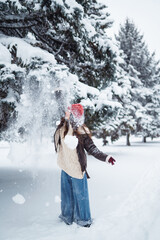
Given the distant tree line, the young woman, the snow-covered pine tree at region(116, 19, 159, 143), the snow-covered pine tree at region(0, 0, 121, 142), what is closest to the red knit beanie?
the young woman

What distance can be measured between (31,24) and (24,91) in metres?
1.76

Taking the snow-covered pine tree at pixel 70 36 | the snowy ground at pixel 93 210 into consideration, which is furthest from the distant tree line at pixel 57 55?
the snowy ground at pixel 93 210

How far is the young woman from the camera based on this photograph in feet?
9.74

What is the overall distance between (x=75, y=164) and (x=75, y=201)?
0.58 meters

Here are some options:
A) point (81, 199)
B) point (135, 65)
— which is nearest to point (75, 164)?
point (81, 199)

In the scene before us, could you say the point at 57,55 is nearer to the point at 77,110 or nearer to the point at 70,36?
the point at 70,36

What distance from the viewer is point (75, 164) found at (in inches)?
117

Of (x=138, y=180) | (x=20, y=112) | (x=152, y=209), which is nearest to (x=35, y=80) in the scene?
(x=20, y=112)

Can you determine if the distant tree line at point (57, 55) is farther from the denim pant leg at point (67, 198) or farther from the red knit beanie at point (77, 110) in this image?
the denim pant leg at point (67, 198)

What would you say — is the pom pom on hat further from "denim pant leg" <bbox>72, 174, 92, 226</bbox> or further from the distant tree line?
the distant tree line

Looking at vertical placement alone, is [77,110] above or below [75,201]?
Answer: above

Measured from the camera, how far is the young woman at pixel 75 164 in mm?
2969

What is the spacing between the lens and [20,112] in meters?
4.67

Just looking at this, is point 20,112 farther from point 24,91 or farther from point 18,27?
point 18,27
